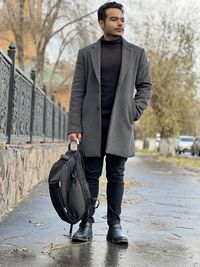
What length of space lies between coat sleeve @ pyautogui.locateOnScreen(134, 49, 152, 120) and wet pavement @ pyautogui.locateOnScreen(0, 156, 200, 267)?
4.01 ft

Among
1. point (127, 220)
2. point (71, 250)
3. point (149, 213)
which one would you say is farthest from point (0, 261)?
point (149, 213)

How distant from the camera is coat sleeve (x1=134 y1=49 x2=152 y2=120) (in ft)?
17.2

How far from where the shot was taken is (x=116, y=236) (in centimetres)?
505

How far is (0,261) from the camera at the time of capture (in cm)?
422

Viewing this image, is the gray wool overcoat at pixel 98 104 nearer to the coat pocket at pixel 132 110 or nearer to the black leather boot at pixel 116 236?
the coat pocket at pixel 132 110

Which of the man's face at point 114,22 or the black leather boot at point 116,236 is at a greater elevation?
the man's face at point 114,22

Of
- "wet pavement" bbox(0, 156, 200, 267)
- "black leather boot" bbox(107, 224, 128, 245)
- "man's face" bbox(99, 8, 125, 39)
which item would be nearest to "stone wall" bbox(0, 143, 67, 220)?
"wet pavement" bbox(0, 156, 200, 267)

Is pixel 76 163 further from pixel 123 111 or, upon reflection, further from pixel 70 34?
pixel 70 34

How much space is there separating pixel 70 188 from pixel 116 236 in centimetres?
60

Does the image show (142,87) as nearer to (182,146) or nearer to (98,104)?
(98,104)

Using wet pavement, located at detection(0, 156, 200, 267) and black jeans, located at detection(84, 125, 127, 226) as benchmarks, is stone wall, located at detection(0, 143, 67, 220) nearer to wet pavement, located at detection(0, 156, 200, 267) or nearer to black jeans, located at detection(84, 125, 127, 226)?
wet pavement, located at detection(0, 156, 200, 267)

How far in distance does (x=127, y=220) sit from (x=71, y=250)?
1976mm

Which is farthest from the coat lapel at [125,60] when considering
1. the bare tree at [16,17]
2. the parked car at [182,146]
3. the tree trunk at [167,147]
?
the parked car at [182,146]

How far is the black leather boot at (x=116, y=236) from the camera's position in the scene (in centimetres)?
502
